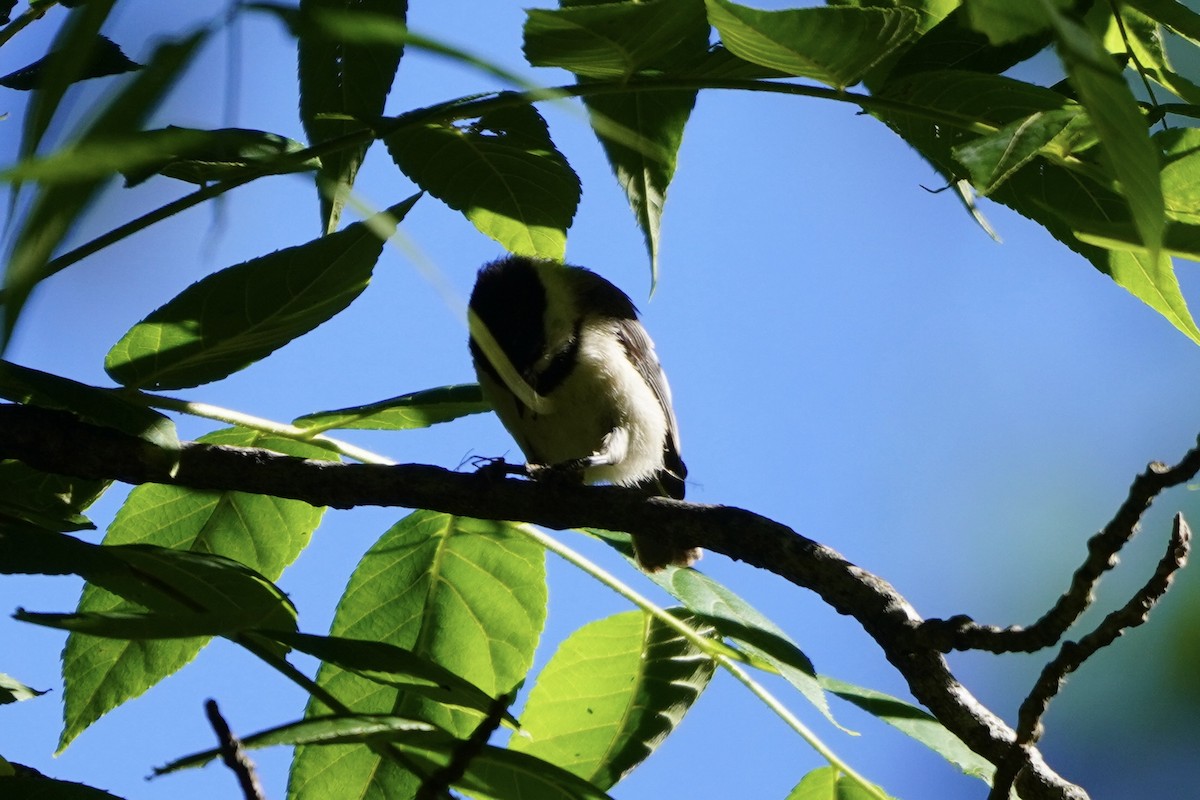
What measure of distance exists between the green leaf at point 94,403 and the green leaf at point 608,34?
527 millimetres

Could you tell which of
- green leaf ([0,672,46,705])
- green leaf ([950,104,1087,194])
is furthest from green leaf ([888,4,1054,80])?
green leaf ([0,672,46,705])

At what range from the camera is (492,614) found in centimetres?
159

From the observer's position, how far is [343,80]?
142 cm

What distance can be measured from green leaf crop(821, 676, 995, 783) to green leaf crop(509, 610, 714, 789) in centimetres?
20

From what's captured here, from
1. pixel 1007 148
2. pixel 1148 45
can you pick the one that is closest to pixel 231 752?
pixel 1007 148

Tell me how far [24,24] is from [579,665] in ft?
3.37

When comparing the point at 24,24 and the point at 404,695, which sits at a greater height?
the point at 24,24

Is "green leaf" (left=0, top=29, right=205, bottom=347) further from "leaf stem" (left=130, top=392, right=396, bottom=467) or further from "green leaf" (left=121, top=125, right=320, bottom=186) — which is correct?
"leaf stem" (left=130, top=392, right=396, bottom=467)

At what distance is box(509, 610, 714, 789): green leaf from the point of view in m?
1.58

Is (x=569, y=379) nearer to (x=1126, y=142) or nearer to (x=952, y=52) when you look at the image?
(x=952, y=52)

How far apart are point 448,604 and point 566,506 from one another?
291 millimetres

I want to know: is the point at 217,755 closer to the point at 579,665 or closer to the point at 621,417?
the point at 579,665

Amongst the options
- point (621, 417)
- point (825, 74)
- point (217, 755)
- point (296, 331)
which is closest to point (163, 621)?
point (217, 755)

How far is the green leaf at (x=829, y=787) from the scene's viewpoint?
145cm
